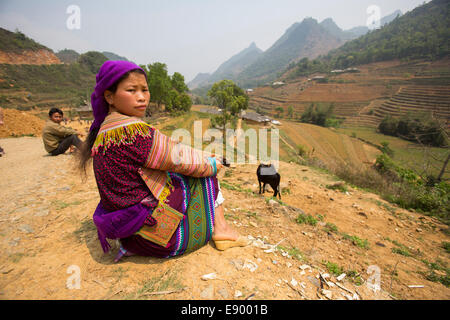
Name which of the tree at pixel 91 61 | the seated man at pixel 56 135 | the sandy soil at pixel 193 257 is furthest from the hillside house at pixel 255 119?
the tree at pixel 91 61

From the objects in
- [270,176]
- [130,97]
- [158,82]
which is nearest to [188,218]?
[130,97]

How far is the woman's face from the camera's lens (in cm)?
129

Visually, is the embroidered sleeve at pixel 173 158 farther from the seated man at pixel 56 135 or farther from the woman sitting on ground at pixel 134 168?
the seated man at pixel 56 135

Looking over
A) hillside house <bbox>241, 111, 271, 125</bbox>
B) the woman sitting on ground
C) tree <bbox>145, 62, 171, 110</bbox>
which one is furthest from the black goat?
hillside house <bbox>241, 111, 271, 125</bbox>

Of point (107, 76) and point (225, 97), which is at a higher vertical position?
point (225, 97)

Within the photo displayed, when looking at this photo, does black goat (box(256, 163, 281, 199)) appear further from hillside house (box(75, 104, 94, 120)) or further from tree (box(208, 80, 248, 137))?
hillside house (box(75, 104, 94, 120))

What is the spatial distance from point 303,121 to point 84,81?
60.6m

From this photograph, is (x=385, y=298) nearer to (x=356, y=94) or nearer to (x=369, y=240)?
(x=369, y=240)

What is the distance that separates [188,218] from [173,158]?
0.57 meters

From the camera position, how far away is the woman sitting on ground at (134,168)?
1239 mm

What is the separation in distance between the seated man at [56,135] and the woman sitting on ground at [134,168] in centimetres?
413

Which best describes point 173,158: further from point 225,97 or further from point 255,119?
point 255,119

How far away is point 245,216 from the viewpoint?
289cm

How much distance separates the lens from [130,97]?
132 cm
